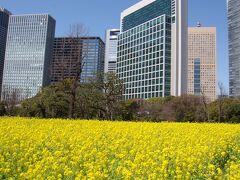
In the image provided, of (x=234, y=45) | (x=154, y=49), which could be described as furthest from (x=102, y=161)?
(x=234, y=45)

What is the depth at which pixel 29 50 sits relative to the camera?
16275cm

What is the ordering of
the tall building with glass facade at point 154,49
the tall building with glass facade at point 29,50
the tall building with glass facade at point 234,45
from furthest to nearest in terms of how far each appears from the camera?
the tall building with glass facade at point 29,50 < the tall building with glass facade at point 234,45 < the tall building with glass facade at point 154,49

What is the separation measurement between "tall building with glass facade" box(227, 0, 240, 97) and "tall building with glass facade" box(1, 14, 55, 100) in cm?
7537

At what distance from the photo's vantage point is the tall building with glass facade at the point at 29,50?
14850 cm

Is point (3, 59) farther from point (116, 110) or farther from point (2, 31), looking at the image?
point (116, 110)

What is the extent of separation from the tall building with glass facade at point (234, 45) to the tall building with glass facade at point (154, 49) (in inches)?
1033

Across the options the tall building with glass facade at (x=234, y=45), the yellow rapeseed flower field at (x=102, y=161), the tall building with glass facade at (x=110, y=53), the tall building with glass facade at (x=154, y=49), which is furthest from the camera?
the tall building with glass facade at (x=110, y=53)

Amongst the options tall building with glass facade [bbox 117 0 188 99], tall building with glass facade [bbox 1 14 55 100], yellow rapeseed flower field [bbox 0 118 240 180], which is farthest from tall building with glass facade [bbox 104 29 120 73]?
yellow rapeseed flower field [bbox 0 118 240 180]

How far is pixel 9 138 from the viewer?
25.4 ft

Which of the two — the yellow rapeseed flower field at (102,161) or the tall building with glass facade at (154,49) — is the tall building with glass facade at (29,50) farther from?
the yellow rapeseed flower field at (102,161)

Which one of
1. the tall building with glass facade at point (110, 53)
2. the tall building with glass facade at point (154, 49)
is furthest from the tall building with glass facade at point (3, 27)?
the tall building with glass facade at point (154, 49)

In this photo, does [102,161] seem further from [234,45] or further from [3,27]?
[3,27]

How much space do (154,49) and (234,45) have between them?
116 feet

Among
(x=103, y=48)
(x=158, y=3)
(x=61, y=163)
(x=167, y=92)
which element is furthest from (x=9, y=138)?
(x=103, y=48)
